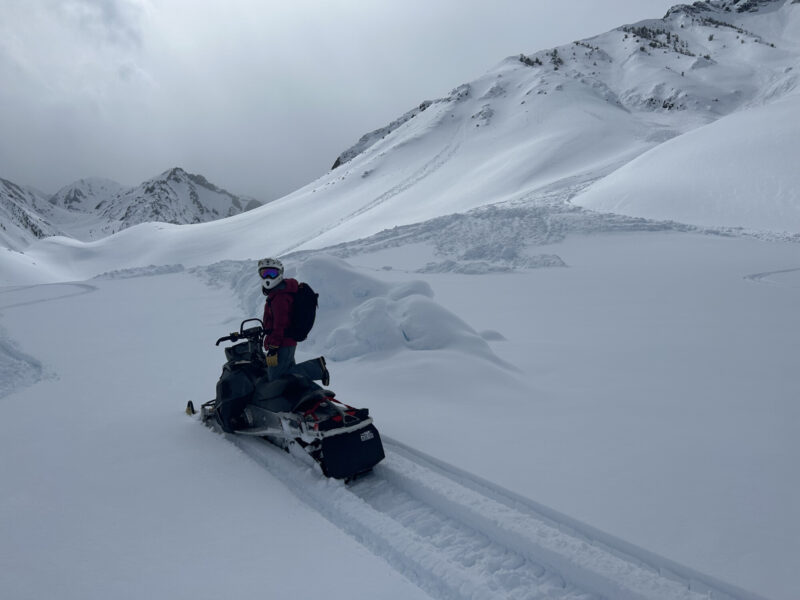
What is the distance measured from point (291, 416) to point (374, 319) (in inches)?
128

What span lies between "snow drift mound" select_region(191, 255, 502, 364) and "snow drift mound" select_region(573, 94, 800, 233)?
656 inches

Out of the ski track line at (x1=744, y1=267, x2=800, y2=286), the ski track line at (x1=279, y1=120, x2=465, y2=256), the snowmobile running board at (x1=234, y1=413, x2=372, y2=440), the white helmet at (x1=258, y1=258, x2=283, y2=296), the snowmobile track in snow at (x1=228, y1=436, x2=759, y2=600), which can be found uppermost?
Answer: the ski track line at (x1=279, y1=120, x2=465, y2=256)

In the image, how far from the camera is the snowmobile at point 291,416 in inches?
180

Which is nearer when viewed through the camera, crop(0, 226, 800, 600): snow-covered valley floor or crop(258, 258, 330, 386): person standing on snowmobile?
crop(0, 226, 800, 600): snow-covered valley floor

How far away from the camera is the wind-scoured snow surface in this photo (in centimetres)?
336

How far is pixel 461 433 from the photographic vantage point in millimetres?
5301

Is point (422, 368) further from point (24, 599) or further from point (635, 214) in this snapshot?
point (635, 214)

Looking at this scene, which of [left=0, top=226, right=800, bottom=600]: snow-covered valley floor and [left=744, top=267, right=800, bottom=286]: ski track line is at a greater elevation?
[left=0, top=226, right=800, bottom=600]: snow-covered valley floor

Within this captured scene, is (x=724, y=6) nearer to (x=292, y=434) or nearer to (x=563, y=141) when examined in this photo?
(x=563, y=141)

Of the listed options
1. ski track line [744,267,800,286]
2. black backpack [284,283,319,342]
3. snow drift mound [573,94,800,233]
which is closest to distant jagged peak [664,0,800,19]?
snow drift mound [573,94,800,233]

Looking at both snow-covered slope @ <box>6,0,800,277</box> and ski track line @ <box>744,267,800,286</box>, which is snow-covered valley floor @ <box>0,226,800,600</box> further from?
snow-covered slope @ <box>6,0,800,277</box>

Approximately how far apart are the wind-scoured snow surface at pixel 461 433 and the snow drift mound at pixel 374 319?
4 centimetres

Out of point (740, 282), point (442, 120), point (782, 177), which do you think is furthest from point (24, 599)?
point (442, 120)

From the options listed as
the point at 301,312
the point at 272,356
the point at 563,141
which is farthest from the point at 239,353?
the point at 563,141
